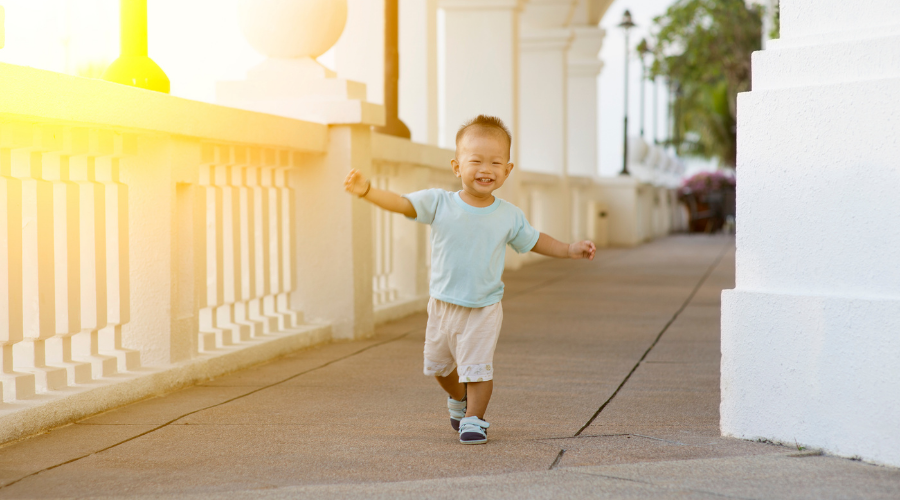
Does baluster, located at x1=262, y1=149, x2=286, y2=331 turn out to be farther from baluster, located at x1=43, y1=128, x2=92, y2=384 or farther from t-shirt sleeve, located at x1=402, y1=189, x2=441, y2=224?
t-shirt sleeve, located at x1=402, y1=189, x2=441, y2=224

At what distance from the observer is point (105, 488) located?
8.30 feet

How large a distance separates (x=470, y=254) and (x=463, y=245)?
0.13 ft

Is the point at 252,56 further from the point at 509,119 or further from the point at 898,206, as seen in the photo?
the point at 898,206

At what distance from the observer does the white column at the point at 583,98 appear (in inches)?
679

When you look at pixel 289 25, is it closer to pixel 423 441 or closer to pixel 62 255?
pixel 62 255

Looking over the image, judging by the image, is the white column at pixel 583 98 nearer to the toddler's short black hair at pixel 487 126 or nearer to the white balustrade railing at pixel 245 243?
the white balustrade railing at pixel 245 243

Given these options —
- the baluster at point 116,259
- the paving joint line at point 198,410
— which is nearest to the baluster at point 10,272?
the paving joint line at point 198,410

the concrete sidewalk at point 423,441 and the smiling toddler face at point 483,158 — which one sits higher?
the smiling toddler face at point 483,158

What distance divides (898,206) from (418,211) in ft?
4.84

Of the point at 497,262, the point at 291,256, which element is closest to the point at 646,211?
the point at 291,256

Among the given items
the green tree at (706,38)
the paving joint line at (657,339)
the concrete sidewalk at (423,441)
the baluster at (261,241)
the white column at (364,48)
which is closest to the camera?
the concrete sidewalk at (423,441)

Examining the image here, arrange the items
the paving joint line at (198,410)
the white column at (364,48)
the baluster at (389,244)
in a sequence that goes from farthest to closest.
Answer: the white column at (364,48)
the baluster at (389,244)
the paving joint line at (198,410)

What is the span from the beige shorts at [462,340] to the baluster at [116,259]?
1.42 metres

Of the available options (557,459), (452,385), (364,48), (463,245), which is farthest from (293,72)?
(364,48)
